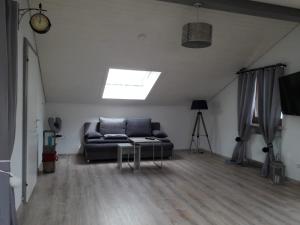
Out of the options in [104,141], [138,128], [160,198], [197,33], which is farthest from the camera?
[138,128]

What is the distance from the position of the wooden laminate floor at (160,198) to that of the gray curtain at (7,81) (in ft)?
3.49

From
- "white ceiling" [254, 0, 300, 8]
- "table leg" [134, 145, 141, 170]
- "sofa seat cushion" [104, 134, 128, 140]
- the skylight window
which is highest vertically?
"white ceiling" [254, 0, 300, 8]

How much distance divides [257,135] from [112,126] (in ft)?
10.9

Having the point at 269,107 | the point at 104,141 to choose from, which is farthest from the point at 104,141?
the point at 269,107

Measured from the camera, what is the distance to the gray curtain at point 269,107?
4.61m

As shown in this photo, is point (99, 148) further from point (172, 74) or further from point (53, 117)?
point (172, 74)

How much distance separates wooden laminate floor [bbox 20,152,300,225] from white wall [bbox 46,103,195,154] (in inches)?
46.3

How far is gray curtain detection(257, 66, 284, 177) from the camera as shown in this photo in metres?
4.61

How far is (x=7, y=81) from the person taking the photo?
82.2 inches

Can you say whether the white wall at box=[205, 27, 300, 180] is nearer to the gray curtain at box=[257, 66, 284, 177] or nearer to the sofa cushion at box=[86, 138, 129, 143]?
the gray curtain at box=[257, 66, 284, 177]

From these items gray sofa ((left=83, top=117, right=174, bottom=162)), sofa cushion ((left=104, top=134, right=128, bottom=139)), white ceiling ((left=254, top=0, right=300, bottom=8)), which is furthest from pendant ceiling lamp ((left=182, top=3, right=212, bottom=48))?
sofa cushion ((left=104, top=134, right=128, bottom=139))

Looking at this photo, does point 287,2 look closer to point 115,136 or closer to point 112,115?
point 115,136

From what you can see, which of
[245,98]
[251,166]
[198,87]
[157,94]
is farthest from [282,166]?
[157,94]

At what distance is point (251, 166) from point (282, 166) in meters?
1.11
